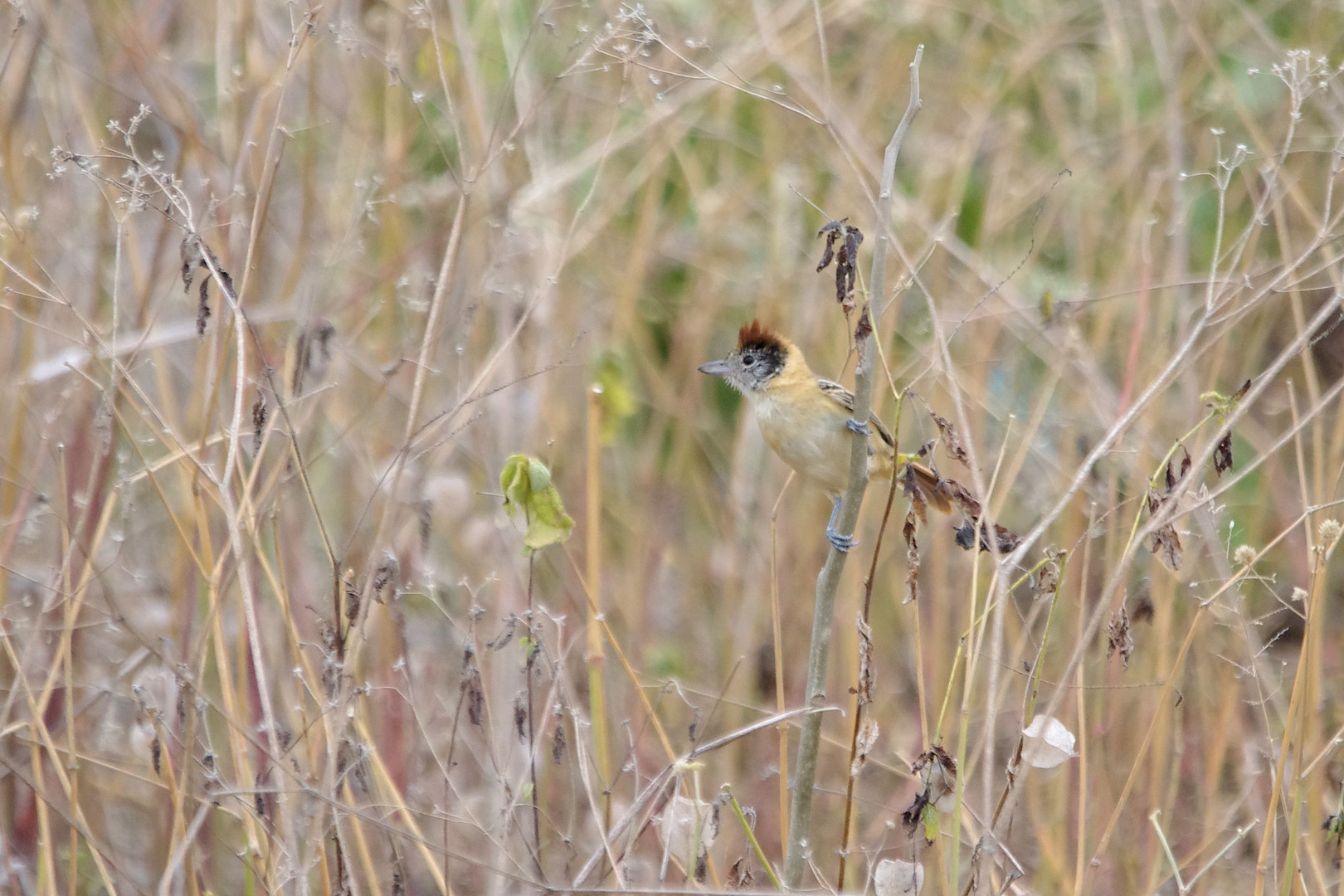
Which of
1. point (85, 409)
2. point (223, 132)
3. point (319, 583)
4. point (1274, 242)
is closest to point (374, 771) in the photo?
point (85, 409)

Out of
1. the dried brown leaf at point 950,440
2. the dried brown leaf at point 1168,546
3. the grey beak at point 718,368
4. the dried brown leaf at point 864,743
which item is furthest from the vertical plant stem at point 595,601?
the dried brown leaf at point 1168,546

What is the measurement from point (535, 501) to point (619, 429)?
1882mm

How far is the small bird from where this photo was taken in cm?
310

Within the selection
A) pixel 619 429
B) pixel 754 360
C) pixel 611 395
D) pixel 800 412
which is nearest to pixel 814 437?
pixel 800 412

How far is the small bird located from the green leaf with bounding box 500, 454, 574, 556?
1.10 meters

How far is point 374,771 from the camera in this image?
2.36 metres

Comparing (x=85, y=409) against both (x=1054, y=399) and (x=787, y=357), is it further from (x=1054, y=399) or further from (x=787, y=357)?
(x=1054, y=399)

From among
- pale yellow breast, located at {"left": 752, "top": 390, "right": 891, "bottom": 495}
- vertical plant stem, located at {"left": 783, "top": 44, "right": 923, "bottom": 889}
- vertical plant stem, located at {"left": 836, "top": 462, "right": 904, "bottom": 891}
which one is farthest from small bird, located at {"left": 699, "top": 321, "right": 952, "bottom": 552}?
vertical plant stem, located at {"left": 836, "top": 462, "right": 904, "bottom": 891}

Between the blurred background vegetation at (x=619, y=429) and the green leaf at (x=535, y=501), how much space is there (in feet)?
0.58

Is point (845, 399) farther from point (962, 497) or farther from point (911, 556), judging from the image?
point (911, 556)

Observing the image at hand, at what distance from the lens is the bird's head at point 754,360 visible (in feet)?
10.8

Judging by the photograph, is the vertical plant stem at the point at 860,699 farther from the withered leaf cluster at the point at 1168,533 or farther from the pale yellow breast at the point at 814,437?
the pale yellow breast at the point at 814,437

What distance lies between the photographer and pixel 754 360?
3.35m

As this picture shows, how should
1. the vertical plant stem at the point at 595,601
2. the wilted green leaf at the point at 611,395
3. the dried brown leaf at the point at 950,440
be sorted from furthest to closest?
the wilted green leaf at the point at 611,395
the vertical plant stem at the point at 595,601
the dried brown leaf at the point at 950,440
